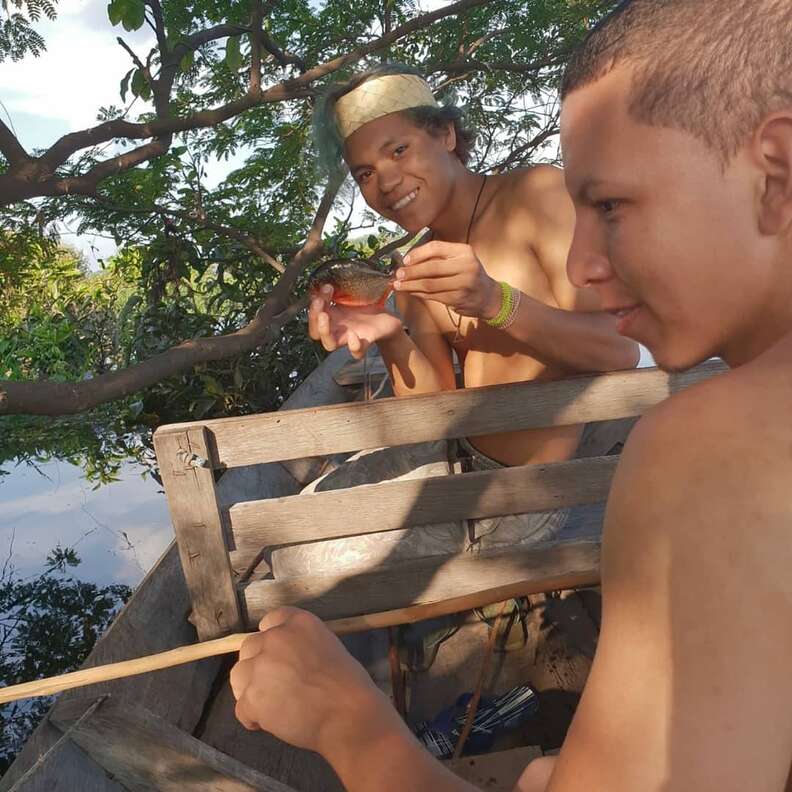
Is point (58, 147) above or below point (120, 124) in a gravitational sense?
below

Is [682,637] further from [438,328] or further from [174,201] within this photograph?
[174,201]

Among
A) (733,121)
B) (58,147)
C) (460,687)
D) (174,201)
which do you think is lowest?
(460,687)

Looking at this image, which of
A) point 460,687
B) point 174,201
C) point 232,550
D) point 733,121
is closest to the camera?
point 733,121

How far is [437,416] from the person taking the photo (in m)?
2.32

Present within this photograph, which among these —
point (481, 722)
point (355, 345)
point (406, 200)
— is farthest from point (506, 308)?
point (481, 722)

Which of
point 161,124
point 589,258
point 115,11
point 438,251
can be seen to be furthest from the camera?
point 161,124

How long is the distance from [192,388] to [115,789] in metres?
5.78

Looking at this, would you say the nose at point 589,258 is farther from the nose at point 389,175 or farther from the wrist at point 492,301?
the nose at point 389,175

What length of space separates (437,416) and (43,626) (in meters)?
3.04

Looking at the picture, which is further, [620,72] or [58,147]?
[58,147]

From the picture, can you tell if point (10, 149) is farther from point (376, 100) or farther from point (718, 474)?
point (718, 474)

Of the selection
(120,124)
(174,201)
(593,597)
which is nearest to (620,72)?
(593,597)

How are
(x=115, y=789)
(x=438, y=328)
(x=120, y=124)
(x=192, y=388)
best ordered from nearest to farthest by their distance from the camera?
(x=115, y=789) → (x=438, y=328) → (x=120, y=124) → (x=192, y=388)

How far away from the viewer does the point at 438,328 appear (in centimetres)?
304
